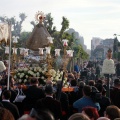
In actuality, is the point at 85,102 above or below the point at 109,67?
below

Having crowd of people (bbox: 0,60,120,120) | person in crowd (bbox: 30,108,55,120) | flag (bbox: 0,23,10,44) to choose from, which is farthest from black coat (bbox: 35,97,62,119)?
person in crowd (bbox: 30,108,55,120)

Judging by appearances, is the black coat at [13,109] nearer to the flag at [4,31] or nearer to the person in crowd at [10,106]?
the person in crowd at [10,106]

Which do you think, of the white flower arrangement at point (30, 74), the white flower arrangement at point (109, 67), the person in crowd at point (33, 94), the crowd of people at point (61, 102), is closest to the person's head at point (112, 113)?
the crowd of people at point (61, 102)

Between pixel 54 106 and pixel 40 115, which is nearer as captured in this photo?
pixel 40 115

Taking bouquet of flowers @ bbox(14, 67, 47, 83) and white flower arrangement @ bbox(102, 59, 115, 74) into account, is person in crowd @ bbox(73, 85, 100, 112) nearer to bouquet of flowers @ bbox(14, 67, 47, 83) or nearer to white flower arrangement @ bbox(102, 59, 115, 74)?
white flower arrangement @ bbox(102, 59, 115, 74)

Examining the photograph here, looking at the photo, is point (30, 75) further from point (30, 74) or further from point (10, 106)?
point (10, 106)

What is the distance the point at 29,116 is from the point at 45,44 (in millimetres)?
12999

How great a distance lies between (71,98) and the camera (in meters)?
12.4

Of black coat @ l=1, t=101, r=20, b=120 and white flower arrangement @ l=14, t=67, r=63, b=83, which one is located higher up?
white flower arrangement @ l=14, t=67, r=63, b=83

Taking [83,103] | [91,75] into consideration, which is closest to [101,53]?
[91,75]

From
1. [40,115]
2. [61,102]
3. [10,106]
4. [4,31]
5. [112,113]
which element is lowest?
[61,102]

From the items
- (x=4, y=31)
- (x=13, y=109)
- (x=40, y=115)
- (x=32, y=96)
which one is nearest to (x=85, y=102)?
(x=13, y=109)

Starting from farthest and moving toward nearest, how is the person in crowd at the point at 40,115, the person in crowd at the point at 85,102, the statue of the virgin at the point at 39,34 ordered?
1. the statue of the virgin at the point at 39,34
2. the person in crowd at the point at 85,102
3. the person in crowd at the point at 40,115

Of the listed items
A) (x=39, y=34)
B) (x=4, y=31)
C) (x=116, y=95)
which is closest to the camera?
(x=116, y=95)
